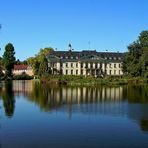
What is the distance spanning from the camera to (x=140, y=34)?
10612 centimetres

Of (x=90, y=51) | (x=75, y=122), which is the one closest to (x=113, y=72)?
(x=90, y=51)

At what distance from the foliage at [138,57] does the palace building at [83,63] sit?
31.5m

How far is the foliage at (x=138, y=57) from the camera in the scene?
3841 inches

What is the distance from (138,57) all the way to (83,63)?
37386 millimetres

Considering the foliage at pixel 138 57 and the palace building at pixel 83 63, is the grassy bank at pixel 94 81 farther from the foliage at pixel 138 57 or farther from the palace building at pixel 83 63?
the palace building at pixel 83 63

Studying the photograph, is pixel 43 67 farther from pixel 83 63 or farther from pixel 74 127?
pixel 74 127

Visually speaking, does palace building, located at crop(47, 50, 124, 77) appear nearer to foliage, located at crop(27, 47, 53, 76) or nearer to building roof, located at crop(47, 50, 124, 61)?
building roof, located at crop(47, 50, 124, 61)

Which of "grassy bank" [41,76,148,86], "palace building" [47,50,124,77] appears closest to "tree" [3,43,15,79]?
"palace building" [47,50,124,77]

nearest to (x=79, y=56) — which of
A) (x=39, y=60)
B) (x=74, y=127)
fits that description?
(x=39, y=60)

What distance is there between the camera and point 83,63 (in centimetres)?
13888

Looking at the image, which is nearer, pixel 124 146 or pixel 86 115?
pixel 124 146

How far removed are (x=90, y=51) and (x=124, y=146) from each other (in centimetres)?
12184

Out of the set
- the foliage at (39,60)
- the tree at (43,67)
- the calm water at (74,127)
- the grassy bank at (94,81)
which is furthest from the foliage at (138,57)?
the calm water at (74,127)

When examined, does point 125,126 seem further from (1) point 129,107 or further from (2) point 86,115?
(1) point 129,107
